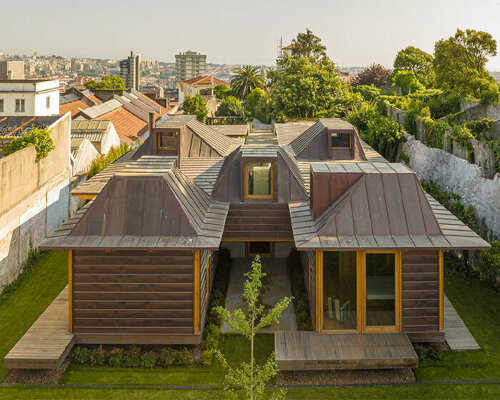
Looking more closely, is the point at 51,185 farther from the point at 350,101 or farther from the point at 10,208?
the point at 350,101

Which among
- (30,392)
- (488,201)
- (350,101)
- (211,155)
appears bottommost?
(30,392)

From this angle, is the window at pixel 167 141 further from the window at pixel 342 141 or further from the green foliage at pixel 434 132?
the green foliage at pixel 434 132

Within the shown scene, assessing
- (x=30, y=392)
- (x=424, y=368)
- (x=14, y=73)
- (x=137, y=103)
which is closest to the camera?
(x=30, y=392)

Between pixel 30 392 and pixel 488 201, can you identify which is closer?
pixel 30 392

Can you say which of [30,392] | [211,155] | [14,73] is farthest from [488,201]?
[14,73]

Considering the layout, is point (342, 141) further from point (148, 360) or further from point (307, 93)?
point (307, 93)

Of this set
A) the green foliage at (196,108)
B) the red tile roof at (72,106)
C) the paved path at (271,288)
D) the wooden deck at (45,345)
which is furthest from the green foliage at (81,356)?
the green foliage at (196,108)
